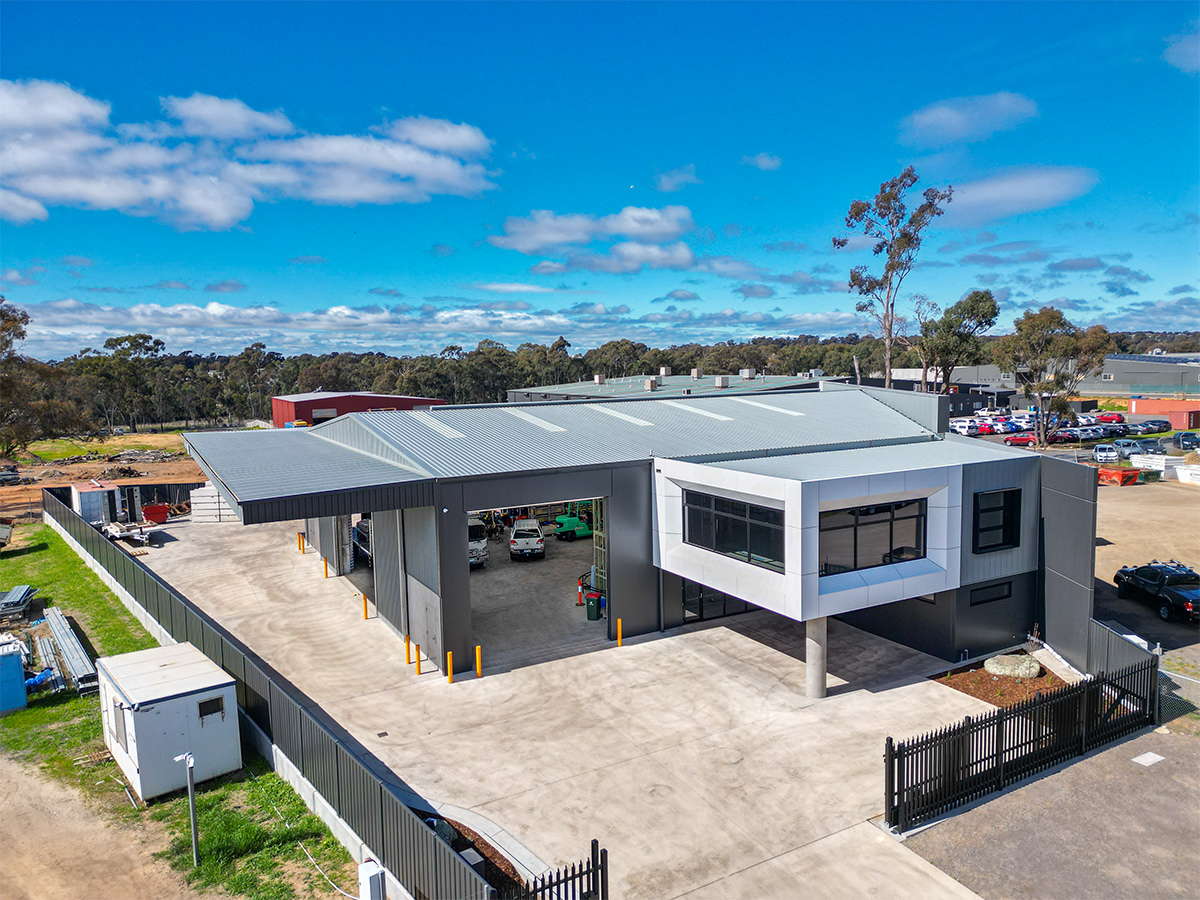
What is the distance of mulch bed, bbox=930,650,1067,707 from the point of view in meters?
17.2

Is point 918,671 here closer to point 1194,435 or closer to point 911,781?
point 911,781

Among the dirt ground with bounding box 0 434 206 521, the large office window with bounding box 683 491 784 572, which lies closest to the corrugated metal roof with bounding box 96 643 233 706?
the large office window with bounding box 683 491 784 572

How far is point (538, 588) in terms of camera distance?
26859mm

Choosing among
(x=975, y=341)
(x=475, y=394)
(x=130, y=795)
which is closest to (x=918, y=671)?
(x=130, y=795)

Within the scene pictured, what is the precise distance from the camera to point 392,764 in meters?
14.6

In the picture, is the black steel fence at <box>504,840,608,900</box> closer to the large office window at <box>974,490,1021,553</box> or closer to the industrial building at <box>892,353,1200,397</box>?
the large office window at <box>974,490,1021,553</box>

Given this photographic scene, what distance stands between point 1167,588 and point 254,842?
Answer: 26078mm

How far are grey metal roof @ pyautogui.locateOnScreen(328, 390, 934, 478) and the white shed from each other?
7.18m

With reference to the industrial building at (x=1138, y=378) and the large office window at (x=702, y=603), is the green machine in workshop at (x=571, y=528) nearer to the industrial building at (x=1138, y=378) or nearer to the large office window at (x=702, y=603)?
the large office window at (x=702, y=603)

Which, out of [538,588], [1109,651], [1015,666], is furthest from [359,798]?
[1109,651]

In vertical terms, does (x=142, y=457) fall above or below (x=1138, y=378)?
Result: below

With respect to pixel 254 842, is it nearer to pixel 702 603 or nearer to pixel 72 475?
pixel 702 603

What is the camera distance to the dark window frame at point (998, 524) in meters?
19.3

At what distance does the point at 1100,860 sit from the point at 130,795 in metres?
16.3
